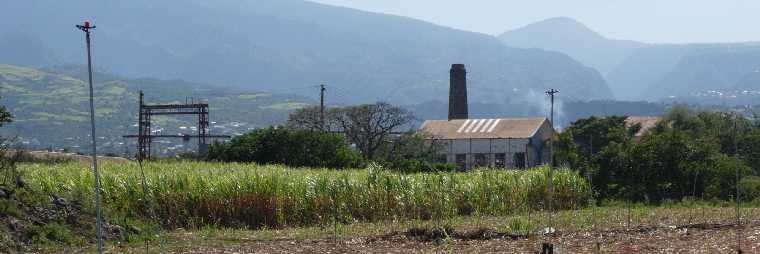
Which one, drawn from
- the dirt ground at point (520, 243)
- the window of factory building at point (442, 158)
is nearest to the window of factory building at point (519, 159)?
the window of factory building at point (442, 158)

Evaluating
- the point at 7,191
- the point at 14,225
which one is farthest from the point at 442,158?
the point at 14,225

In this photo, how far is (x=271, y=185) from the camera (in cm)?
2767

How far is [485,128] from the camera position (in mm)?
85250

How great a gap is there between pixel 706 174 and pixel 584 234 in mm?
14248

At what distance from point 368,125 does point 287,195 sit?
54.2 metres

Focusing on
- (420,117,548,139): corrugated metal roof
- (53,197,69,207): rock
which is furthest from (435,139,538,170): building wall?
(53,197,69,207): rock

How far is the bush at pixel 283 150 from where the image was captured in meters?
50.8

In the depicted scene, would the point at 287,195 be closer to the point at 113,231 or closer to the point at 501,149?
the point at 113,231

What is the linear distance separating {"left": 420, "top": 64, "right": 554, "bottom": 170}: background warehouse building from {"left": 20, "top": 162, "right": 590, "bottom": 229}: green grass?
158 ft

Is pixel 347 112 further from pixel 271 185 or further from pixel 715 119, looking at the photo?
pixel 271 185

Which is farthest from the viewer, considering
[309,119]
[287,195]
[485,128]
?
[485,128]

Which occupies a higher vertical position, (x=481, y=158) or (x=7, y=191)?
(x=7, y=191)

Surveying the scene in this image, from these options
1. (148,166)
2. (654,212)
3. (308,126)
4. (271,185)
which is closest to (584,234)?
(654,212)

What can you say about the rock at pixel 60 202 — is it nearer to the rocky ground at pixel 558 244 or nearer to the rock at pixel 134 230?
the rock at pixel 134 230
